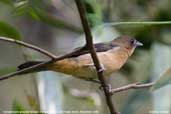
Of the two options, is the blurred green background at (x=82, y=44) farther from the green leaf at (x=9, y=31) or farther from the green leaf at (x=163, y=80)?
the green leaf at (x=163, y=80)

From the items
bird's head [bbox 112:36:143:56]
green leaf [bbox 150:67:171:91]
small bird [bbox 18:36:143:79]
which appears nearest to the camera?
green leaf [bbox 150:67:171:91]

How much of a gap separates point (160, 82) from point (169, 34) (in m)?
1.84

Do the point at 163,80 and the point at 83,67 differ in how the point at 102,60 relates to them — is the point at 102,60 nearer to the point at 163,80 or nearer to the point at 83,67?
the point at 83,67

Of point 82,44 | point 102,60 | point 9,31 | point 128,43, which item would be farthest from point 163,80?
point 128,43

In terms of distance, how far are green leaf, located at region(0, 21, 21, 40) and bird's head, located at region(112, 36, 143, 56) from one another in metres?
1.19

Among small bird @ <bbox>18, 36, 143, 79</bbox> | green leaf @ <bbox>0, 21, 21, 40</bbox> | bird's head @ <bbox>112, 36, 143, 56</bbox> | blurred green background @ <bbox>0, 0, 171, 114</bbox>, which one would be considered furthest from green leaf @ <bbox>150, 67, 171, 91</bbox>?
bird's head @ <bbox>112, 36, 143, 56</bbox>

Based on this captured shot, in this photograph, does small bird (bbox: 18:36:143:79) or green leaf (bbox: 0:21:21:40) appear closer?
green leaf (bbox: 0:21:21:40)

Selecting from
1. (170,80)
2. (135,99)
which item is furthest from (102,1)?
(170,80)

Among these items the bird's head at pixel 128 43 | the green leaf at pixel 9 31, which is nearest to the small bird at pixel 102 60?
the bird's head at pixel 128 43

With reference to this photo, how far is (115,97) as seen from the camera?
4.78 meters

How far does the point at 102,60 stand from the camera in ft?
11.1

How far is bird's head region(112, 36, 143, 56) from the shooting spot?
3.78 metres

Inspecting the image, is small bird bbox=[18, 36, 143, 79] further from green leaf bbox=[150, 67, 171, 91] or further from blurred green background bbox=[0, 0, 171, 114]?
green leaf bbox=[150, 67, 171, 91]

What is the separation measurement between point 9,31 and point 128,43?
4.16ft
